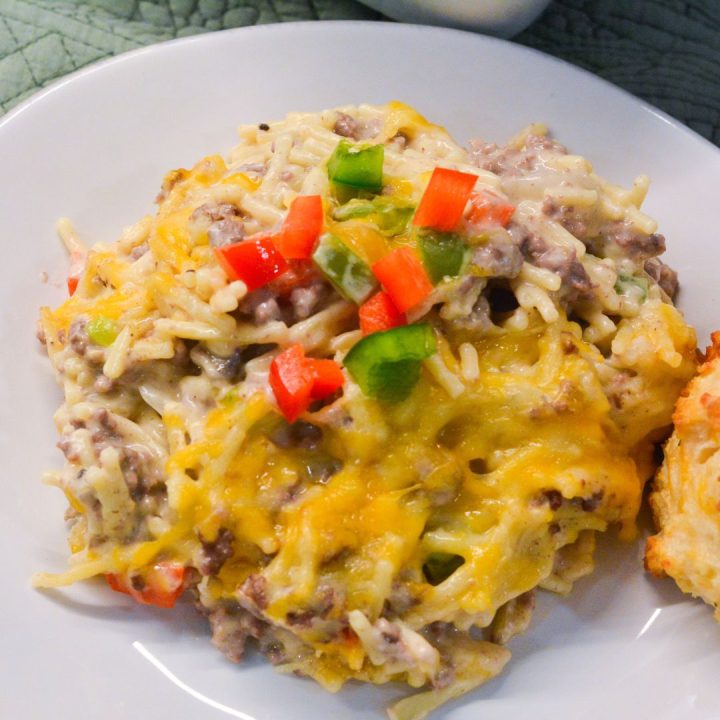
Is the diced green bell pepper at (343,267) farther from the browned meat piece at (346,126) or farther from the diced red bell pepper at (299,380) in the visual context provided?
the browned meat piece at (346,126)

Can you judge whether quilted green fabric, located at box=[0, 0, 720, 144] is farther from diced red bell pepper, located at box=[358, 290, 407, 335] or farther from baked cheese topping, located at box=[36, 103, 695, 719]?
diced red bell pepper, located at box=[358, 290, 407, 335]

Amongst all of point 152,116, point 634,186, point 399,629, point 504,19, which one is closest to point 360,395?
point 399,629

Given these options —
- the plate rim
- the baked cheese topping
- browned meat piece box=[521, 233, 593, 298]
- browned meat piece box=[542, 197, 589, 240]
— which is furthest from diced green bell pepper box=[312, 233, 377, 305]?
the plate rim

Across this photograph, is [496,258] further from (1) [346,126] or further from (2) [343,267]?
(1) [346,126]

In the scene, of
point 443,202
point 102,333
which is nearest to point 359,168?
point 443,202

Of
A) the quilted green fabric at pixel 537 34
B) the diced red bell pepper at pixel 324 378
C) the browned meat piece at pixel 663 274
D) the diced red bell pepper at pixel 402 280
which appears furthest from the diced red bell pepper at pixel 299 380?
the quilted green fabric at pixel 537 34

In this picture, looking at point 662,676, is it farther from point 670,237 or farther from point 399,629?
point 670,237

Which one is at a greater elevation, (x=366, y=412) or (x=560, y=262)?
(x=560, y=262)
